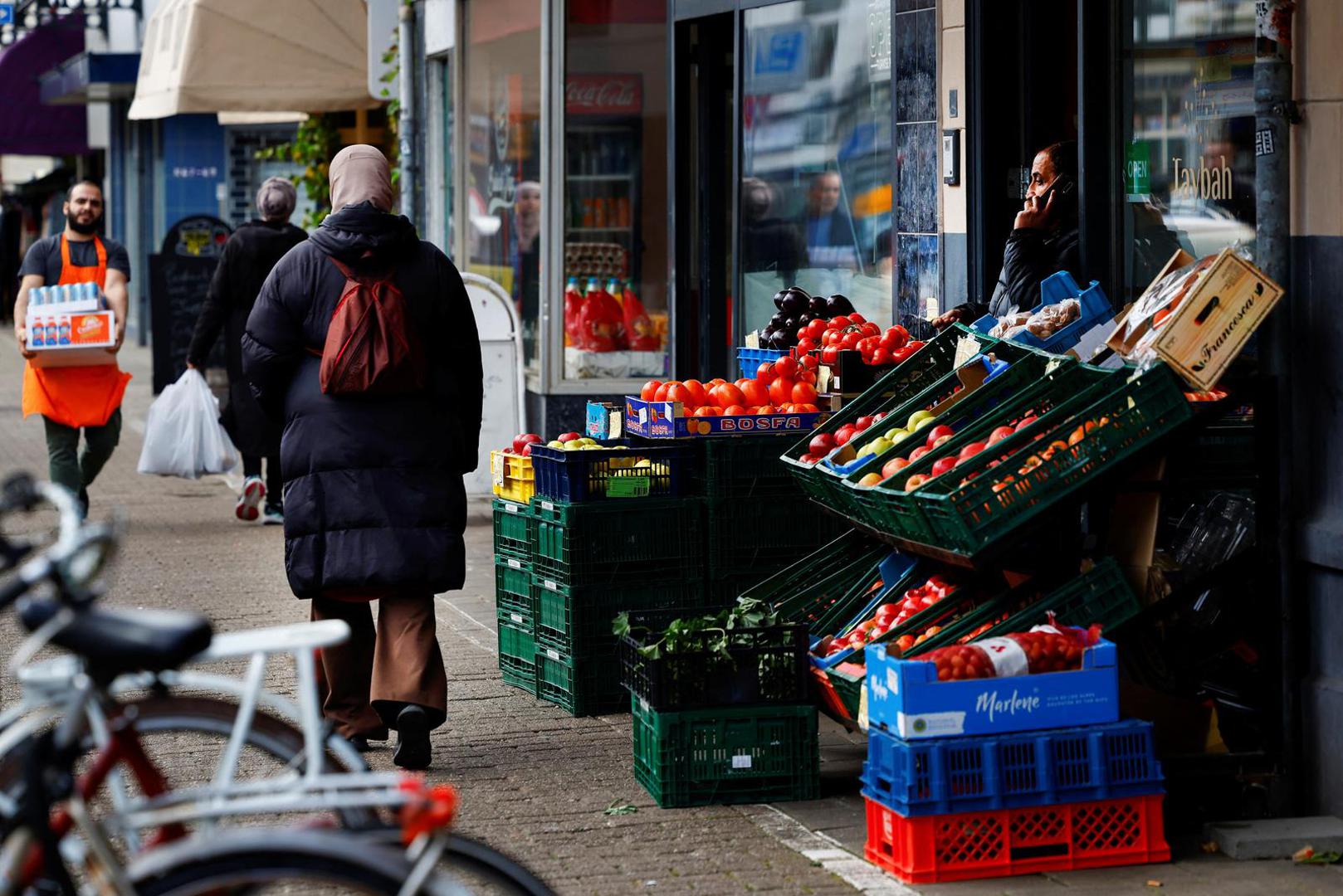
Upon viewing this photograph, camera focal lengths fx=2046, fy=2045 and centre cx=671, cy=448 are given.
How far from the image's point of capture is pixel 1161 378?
5406 millimetres

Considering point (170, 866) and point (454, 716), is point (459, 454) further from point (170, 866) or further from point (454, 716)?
point (170, 866)

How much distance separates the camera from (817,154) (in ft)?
34.1

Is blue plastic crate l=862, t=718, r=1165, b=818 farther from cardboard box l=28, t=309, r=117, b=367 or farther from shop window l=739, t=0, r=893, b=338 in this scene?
cardboard box l=28, t=309, r=117, b=367

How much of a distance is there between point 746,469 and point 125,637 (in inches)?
178

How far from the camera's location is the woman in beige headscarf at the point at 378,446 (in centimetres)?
623

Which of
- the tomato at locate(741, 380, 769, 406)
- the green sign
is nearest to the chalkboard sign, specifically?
the tomato at locate(741, 380, 769, 406)

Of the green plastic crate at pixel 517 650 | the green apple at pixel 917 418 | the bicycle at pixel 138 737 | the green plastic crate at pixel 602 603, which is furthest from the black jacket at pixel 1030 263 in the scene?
the bicycle at pixel 138 737

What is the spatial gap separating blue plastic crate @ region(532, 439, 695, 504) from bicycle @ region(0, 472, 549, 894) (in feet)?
12.9

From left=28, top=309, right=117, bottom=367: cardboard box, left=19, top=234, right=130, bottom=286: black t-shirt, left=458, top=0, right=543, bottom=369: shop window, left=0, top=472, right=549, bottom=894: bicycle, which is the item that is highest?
left=458, top=0, right=543, bottom=369: shop window

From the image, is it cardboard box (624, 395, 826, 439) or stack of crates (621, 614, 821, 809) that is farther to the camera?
cardboard box (624, 395, 826, 439)

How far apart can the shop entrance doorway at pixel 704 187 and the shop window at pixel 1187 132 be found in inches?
178

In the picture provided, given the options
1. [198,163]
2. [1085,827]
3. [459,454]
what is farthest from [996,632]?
[198,163]

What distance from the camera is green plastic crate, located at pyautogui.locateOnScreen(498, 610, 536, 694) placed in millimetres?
7520

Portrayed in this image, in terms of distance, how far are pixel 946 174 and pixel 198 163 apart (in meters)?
25.6
